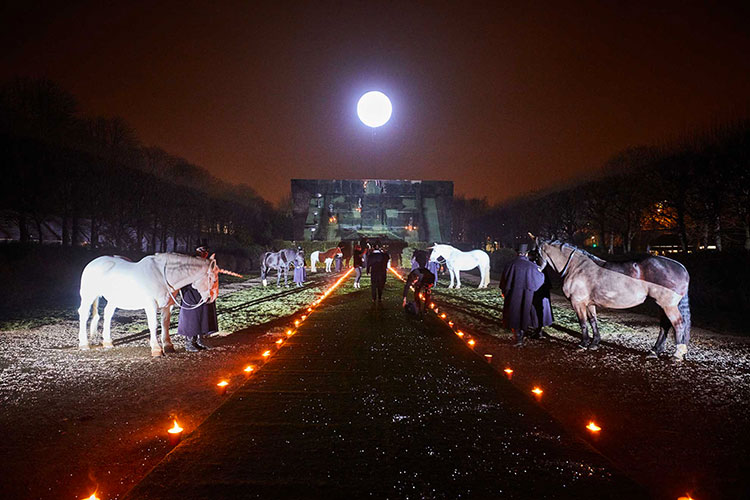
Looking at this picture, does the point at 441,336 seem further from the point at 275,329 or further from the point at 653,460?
the point at 653,460

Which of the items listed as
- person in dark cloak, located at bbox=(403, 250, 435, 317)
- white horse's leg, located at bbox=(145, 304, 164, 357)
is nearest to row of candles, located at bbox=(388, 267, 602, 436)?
person in dark cloak, located at bbox=(403, 250, 435, 317)

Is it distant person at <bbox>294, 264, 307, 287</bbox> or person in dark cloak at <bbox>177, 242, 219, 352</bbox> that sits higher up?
person in dark cloak at <bbox>177, 242, 219, 352</bbox>

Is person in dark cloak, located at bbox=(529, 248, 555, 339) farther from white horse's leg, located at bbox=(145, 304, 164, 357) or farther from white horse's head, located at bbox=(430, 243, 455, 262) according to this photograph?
white horse's head, located at bbox=(430, 243, 455, 262)

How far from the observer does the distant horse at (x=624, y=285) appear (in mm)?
A: 7262

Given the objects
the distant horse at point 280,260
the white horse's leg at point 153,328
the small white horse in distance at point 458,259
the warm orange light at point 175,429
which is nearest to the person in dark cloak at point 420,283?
the white horse's leg at point 153,328

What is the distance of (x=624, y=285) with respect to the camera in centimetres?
768

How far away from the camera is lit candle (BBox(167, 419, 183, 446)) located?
413 cm

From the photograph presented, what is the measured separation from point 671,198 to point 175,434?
2741 centimetres

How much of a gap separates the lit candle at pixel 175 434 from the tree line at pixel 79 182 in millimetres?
14827

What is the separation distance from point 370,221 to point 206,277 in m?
56.0

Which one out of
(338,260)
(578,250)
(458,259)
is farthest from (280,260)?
(578,250)

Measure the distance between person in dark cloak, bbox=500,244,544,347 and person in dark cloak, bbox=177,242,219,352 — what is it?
585cm

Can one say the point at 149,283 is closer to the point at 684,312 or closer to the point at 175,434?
the point at 175,434

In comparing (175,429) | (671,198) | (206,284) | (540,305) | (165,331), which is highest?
(671,198)
